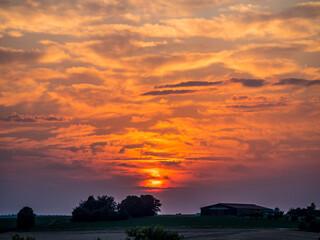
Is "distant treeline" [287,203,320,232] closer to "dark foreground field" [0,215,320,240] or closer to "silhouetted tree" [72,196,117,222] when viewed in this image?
"dark foreground field" [0,215,320,240]

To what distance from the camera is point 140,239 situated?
30.9 m

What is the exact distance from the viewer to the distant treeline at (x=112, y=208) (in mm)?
133375

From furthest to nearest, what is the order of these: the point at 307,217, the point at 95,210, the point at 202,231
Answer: the point at 95,210 → the point at 307,217 → the point at 202,231

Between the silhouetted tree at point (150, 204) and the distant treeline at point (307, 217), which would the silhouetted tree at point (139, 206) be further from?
the distant treeline at point (307, 217)

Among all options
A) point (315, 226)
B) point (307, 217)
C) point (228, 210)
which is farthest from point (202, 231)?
point (228, 210)

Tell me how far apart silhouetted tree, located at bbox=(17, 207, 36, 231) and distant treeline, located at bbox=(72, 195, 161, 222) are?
109ft

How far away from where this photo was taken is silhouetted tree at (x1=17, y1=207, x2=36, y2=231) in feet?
325

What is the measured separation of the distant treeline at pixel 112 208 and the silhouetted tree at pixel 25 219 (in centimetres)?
3317

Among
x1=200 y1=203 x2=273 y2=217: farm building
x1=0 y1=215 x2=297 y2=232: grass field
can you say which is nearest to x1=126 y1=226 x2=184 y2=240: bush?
x1=0 y1=215 x2=297 y2=232: grass field

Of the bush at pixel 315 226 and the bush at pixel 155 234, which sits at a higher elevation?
the bush at pixel 155 234

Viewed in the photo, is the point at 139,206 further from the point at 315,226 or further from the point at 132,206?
the point at 315,226

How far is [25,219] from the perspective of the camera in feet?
326

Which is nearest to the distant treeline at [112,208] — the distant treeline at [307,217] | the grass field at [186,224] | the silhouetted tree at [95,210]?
the silhouetted tree at [95,210]

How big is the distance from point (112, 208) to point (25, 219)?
44997 millimetres
